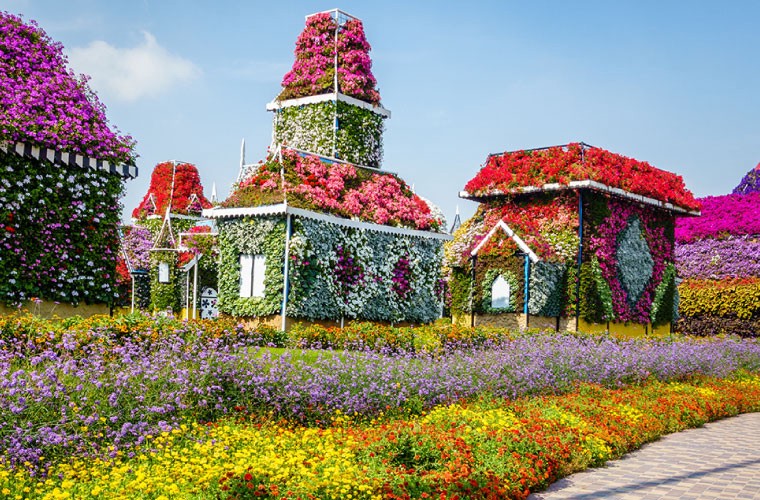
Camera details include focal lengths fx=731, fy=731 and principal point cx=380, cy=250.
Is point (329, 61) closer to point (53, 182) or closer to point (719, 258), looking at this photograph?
point (53, 182)

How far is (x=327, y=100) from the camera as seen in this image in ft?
70.2

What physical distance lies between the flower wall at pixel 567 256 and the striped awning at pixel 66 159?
12.9 m

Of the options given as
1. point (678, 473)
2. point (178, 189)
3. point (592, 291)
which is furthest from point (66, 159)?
point (178, 189)

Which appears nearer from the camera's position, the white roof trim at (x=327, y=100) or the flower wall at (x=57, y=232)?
the flower wall at (x=57, y=232)

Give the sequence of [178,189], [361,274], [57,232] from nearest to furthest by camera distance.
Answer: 1. [57,232]
2. [361,274]
3. [178,189]

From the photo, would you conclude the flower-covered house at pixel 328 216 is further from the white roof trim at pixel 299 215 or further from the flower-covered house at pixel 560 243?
the flower-covered house at pixel 560 243

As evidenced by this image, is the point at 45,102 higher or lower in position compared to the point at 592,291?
higher

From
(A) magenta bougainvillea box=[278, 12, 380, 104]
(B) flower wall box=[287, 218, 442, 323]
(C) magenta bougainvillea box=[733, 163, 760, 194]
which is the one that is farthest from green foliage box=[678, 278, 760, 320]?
(A) magenta bougainvillea box=[278, 12, 380, 104]

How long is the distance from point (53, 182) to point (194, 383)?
7.49 metres

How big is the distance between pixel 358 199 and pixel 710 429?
1076cm

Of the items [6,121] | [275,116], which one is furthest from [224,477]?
[275,116]

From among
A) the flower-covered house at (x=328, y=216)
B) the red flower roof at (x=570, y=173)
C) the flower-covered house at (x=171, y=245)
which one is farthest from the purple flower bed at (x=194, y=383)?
the flower-covered house at (x=171, y=245)

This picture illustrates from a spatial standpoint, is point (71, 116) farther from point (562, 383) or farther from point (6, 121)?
Result: point (562, 383)

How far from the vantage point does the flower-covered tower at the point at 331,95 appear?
846 inches
